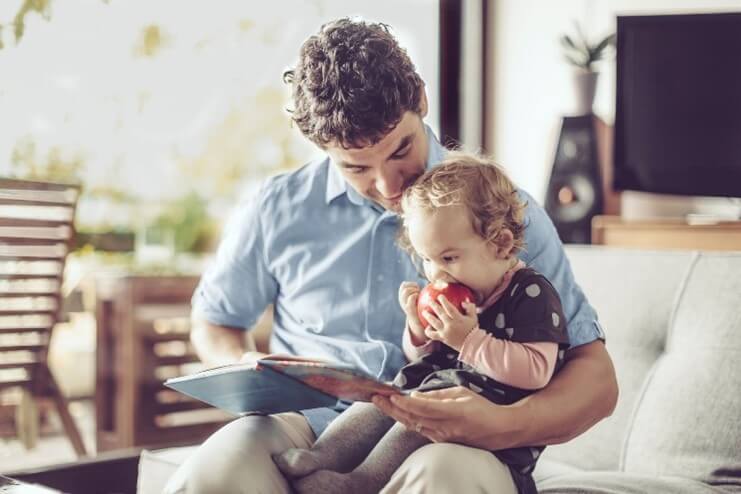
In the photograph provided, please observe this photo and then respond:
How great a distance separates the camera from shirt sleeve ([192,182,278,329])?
1844mm

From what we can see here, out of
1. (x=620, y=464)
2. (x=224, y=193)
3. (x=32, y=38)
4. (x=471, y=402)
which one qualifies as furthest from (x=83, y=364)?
(x=471, y=402)

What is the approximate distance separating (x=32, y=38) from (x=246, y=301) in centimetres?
169

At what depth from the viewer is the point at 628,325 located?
2053mm

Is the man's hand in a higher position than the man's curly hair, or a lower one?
lower

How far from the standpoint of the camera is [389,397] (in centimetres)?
136

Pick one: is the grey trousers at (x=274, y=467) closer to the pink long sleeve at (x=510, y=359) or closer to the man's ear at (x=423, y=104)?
the pink long sleeve at (x=510, y=359)

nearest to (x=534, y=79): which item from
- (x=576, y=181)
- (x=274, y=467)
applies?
(x=576, y=181)

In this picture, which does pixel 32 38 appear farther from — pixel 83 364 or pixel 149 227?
pixel 83 364

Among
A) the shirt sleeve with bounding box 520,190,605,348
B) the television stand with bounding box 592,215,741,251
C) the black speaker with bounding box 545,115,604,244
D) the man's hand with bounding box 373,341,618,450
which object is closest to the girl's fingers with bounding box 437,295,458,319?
the man's hand with bounding box 373,341,618,450

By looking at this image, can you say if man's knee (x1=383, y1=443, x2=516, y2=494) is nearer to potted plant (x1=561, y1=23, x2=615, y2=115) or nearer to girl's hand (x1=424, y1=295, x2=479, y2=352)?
girl's hand (x1=424, y1=295, x2=479, y2=352)

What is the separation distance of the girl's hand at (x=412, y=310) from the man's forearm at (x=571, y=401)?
0.21 meters

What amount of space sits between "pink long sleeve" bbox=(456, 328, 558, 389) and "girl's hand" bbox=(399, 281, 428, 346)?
13cm

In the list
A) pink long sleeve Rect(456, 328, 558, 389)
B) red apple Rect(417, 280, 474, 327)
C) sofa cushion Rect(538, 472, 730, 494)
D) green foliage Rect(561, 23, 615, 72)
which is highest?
green foliage Rect(561, 23, 615, 72)

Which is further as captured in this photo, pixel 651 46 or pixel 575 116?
pixel 575 116
